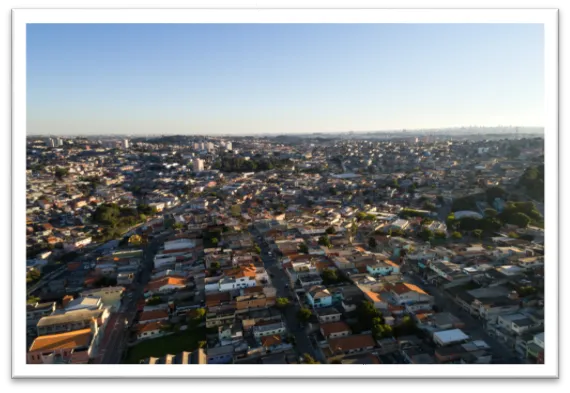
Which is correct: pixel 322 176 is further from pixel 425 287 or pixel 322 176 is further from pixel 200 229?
pixel 425 287

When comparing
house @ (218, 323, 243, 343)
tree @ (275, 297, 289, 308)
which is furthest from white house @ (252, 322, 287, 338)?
tree @ (275, 297, 289, 308)

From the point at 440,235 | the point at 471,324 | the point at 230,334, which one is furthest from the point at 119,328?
the point at 440,235

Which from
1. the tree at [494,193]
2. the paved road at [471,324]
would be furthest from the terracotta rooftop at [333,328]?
the tree at [494,193]

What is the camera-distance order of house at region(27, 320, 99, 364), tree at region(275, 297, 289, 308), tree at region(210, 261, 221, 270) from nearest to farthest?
1. house at region(27, 320, 99, 364)
2. tree at region(275, 297, 289, 308)
3. tree at region(210, 261, 221, 270)

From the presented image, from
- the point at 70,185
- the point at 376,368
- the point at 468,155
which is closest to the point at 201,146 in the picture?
the point at 70,185

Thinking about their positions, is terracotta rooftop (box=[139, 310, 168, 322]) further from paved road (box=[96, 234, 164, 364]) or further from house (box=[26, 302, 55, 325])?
house (box=[26, 302, 55, 325])
